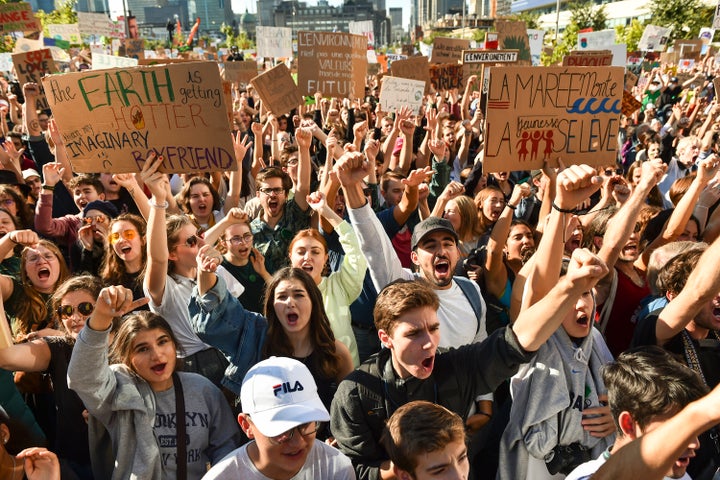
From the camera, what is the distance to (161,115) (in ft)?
12.6

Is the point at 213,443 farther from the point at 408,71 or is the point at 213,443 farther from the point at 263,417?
the point at 408,71

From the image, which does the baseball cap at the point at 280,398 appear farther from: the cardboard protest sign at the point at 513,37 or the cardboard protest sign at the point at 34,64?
the cardboard protest sign at the point at 513,37

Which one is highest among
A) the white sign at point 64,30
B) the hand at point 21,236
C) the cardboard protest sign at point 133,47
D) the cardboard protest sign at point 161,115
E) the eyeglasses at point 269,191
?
the white sign at point 64,30

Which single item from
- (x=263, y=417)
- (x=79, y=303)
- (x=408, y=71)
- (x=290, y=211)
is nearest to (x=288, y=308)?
(x=263, y=417)

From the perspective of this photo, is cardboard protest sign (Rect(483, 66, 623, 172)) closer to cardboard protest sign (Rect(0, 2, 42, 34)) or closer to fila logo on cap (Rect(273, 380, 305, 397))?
fila logo on cap (Rect(273, 380, 305, 397))

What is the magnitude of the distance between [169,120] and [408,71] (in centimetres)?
780

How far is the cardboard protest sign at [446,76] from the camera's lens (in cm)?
1268

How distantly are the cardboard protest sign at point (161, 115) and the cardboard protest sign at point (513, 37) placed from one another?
9.45 metres

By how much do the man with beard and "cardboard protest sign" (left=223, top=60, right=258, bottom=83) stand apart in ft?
40.3

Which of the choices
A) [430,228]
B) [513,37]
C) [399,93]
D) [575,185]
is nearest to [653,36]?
[513,37]

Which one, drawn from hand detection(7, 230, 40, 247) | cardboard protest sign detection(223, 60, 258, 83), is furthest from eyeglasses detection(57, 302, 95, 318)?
Result: cardboard protest sign detection(223, 60, 258, 83)

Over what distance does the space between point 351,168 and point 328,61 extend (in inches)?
236

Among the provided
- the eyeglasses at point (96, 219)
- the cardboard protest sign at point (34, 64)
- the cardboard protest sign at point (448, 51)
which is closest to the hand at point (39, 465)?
the eyeglasses at point (96, 219)

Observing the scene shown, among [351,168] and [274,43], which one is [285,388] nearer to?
[351,168]
